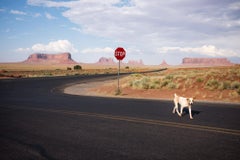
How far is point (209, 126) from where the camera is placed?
25.9 feet

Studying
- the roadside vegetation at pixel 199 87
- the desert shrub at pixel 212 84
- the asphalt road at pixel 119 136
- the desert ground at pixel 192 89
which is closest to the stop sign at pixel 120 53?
the desert ground at pixel 192 89

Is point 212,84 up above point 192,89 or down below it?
above

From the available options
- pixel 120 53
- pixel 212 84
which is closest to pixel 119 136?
pixel 120 53

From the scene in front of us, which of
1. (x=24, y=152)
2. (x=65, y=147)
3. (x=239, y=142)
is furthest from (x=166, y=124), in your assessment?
(x=24, y=152)

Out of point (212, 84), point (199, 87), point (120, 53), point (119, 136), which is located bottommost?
point (119, 136)

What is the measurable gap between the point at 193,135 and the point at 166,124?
5.05 ft

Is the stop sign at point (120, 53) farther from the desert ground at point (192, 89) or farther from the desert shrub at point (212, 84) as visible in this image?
the desert shrub at point (212, 84)

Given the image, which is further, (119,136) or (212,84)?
(212,84)

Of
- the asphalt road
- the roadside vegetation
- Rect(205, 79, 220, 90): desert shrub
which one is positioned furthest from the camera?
Rect(205, 79, 220, 90): desert shrub

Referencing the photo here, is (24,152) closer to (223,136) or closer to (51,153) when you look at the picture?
(51,153)

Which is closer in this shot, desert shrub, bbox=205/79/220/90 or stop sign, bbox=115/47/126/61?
desert shrub, bbox=205/79/220/90

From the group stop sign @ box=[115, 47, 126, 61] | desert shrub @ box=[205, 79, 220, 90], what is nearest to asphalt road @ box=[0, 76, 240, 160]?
desert shrub @ box=[205, 79, 220, 90]

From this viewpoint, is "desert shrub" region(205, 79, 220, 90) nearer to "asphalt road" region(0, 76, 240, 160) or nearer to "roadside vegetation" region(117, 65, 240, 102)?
"roadside vegetation" region(117, 65, 240, 102)

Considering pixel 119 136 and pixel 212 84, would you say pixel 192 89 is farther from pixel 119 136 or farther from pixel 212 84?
pixel 119 136
